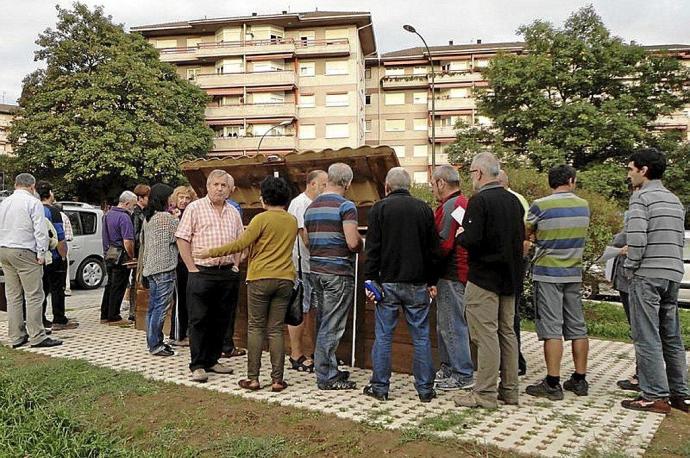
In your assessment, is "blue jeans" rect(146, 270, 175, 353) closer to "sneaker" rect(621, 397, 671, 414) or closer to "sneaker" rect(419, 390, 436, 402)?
"sneaker" rect(419, 390, 436, 402)

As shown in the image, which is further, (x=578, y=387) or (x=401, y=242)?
(x=578, y=387)

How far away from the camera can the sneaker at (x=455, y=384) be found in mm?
5582

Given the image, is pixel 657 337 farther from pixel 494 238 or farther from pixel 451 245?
pixel 451 245

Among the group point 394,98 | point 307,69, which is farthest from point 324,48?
point 394,98

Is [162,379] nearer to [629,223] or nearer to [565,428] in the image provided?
[565,428]

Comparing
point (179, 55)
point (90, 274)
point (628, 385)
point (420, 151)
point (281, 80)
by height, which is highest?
point (179, 55)

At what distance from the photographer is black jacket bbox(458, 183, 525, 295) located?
16.2ft

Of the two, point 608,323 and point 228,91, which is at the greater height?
point 228,91

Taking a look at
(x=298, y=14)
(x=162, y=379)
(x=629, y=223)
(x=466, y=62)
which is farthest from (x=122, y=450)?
(x=466, y=62)

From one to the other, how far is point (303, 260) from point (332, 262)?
32.7 inches

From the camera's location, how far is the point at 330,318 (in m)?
5.64

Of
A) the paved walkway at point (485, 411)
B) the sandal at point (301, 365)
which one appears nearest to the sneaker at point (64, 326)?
the paved walkway at point (485, 411)

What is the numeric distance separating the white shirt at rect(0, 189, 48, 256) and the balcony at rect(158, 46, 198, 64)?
47.0 meters

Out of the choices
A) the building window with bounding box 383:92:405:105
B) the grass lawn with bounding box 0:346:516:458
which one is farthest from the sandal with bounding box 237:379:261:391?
the building window with bounding box 383:92:405:105
